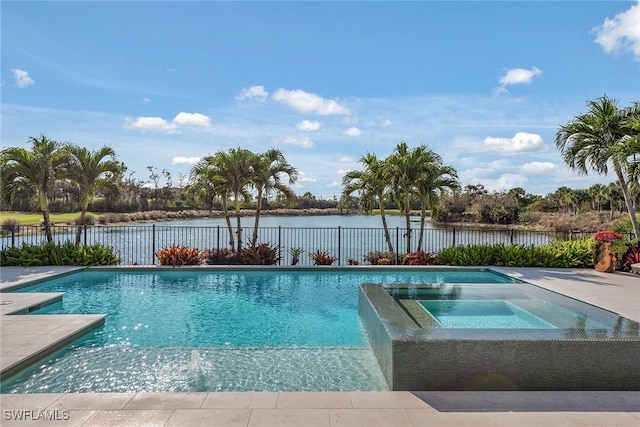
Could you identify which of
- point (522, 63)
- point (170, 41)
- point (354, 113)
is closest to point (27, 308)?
point (170, 41)

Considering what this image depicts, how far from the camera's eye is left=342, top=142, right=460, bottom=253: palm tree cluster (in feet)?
38.3

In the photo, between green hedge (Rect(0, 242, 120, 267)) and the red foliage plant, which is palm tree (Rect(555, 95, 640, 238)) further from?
green hedge (Rect(0, 242, 120, 267))

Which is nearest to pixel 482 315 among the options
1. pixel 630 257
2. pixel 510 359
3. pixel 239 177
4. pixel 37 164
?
pixel 510 359

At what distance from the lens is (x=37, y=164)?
35.0ft

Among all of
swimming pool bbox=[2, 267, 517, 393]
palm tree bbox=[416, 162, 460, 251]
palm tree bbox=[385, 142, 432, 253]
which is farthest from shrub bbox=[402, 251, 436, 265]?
palm tree bbox=[385, 142, 432, 253]

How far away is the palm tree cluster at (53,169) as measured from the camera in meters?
10.5

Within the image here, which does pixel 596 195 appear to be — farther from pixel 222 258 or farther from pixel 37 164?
pixel 37 164

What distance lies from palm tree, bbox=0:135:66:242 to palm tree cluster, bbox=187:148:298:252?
3750 mm

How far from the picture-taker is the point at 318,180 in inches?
872

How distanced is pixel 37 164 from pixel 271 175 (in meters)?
6.54

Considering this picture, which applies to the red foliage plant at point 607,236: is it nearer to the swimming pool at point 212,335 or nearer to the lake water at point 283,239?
the lake water at point 283,239

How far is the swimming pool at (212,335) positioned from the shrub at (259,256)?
3.58 ft

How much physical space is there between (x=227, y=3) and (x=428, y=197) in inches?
302

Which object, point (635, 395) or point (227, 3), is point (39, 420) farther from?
point (227, 3)
